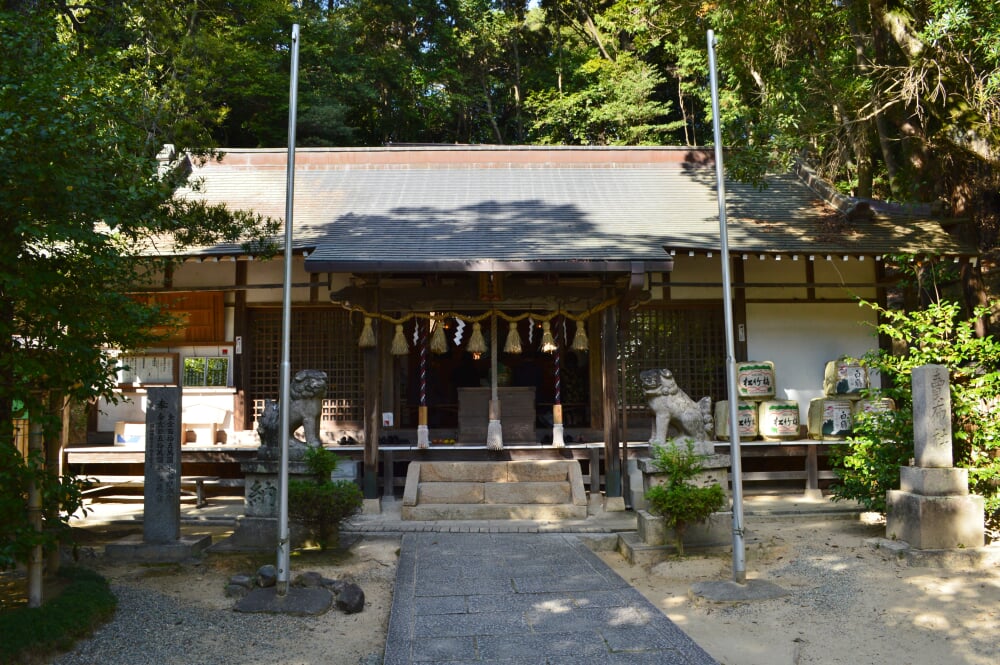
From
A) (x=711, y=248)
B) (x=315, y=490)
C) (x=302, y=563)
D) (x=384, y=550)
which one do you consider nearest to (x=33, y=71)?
(x=315, y=490)

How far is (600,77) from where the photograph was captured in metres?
25.6

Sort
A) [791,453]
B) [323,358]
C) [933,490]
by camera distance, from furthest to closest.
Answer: [323,358]
[791,453]
[933,490]

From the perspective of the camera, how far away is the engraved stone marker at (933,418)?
7.35m

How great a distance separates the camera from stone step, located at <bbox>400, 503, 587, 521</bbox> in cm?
945

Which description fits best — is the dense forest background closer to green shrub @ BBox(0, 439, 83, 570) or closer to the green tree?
the green tree

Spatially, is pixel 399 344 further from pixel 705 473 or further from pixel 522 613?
pixel 522 613

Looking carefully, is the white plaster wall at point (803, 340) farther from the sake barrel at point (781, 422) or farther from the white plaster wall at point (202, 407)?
the white plaster wall at point (202, 407)

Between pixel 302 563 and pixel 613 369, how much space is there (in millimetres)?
4861

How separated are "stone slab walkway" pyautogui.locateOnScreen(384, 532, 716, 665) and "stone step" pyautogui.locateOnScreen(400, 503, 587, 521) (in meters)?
1.35

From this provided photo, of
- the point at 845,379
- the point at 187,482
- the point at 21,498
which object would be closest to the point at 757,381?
the point at 845,379

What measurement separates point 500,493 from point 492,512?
508mm

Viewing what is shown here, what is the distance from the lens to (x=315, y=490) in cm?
751

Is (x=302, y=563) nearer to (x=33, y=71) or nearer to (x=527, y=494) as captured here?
(x=527, y=494)

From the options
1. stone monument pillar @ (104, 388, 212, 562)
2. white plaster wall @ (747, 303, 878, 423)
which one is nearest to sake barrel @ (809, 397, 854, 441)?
white plaster wall @ (747, 303, 878, 423)
